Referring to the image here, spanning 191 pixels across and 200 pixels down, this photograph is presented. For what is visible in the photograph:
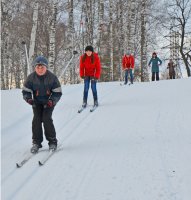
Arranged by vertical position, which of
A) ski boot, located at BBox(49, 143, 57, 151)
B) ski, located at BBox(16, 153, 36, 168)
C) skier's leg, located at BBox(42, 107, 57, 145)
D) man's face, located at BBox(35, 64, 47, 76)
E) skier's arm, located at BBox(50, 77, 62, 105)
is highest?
man's face, located at BBox(35, 64, 47, 76)

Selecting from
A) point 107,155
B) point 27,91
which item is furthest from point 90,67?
point 107,155

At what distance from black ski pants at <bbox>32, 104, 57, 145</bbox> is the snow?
29cm

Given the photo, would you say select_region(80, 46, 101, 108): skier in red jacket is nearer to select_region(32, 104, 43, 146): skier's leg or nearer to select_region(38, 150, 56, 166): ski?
select_region(32, 104, 43, 146): skier's leg

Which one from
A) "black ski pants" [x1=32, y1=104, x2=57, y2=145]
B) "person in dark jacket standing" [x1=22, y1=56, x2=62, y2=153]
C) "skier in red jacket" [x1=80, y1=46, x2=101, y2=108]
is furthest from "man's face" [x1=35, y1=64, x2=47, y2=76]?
"skier in red jacket" [x1=80, y1=46, x2=101, y2=108]

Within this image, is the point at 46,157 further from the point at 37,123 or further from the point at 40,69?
the point at 40,69

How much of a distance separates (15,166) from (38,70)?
1.58m

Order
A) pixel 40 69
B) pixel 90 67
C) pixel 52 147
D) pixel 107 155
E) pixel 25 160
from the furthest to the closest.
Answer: pixel 90 67 < pixel 52 147 < pixel 40 69 < pixel 107 155 < pixel 25 160

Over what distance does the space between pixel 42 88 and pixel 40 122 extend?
0.58 metres

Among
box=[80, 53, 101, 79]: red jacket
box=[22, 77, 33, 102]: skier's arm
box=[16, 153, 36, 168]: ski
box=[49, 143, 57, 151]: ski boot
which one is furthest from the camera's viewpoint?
box=[80, 53, 101, 79]: red jacket

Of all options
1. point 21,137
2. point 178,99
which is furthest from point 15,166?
point 178,99

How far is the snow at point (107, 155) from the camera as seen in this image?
478cm

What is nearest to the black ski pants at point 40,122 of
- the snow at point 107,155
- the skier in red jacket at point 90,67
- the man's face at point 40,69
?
the snow at point 107,155

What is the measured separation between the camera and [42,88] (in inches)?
254

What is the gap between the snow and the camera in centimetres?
478
